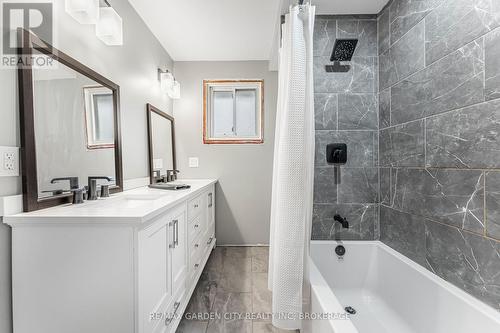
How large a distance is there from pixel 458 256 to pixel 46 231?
1913 millimetres

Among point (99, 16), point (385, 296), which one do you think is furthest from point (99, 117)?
point (385, 296)

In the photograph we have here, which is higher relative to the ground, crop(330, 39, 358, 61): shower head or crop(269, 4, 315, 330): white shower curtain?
crop(330, 39, 358, 61): shower head

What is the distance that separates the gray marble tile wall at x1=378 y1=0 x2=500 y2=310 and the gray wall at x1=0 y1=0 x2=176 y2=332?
203 cm

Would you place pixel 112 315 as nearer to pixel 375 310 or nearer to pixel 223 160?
pixel 375 310

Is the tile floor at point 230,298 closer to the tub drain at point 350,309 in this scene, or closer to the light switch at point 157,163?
the tub drain at point 350,309

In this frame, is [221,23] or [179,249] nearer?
[179,249]

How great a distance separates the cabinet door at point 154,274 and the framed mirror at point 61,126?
0.54m

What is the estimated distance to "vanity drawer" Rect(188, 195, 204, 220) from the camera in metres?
1.84

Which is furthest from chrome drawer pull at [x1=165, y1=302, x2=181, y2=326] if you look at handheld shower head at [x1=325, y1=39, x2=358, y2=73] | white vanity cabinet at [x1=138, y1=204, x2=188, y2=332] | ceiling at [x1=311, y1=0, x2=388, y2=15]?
ceiling at [x1=311, y1=0, x2=388, y2=15]

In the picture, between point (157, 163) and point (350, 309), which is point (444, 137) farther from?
point (157, 163)

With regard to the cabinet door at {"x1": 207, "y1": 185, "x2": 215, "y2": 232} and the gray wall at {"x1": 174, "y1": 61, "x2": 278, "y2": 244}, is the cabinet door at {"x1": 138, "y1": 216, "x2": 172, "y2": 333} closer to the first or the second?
the cabinet door at {"x1": 207, "y1": 185, "x2": 215, "y2": 232}

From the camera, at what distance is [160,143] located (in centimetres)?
266

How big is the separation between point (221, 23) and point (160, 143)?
1.38 m

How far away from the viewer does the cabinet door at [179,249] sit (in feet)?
4.69
